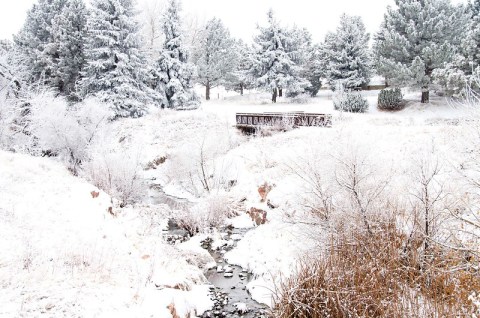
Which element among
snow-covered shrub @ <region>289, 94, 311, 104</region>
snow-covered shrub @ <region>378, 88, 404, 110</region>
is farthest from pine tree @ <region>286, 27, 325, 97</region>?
snow-covered shrub @ <region>378, 88, 404, 110</region>

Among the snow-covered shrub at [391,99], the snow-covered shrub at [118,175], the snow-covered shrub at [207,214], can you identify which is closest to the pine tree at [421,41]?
the snow-covered shrub at [391,99]

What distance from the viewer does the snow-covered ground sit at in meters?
6.77

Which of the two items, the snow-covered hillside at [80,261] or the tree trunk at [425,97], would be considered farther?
Result: the tree trunk at [425,97]

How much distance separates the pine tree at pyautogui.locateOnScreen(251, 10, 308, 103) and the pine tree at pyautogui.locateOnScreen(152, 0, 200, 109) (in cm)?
843

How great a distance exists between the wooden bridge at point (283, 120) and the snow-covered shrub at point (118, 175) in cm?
1115

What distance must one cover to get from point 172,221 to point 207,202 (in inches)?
65.6

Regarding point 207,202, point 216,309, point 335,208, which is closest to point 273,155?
point 207,202

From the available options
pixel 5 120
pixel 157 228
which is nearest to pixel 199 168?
pixel 157 228

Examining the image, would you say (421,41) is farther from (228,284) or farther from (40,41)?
(40,41)

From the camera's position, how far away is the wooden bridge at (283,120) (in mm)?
24156

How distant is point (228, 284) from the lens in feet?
34.2

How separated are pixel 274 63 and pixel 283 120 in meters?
18.2

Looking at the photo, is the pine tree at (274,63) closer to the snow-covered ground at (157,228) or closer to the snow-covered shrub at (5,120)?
the snow-covered ground at (157,228)

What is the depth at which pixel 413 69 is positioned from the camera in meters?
29.9
